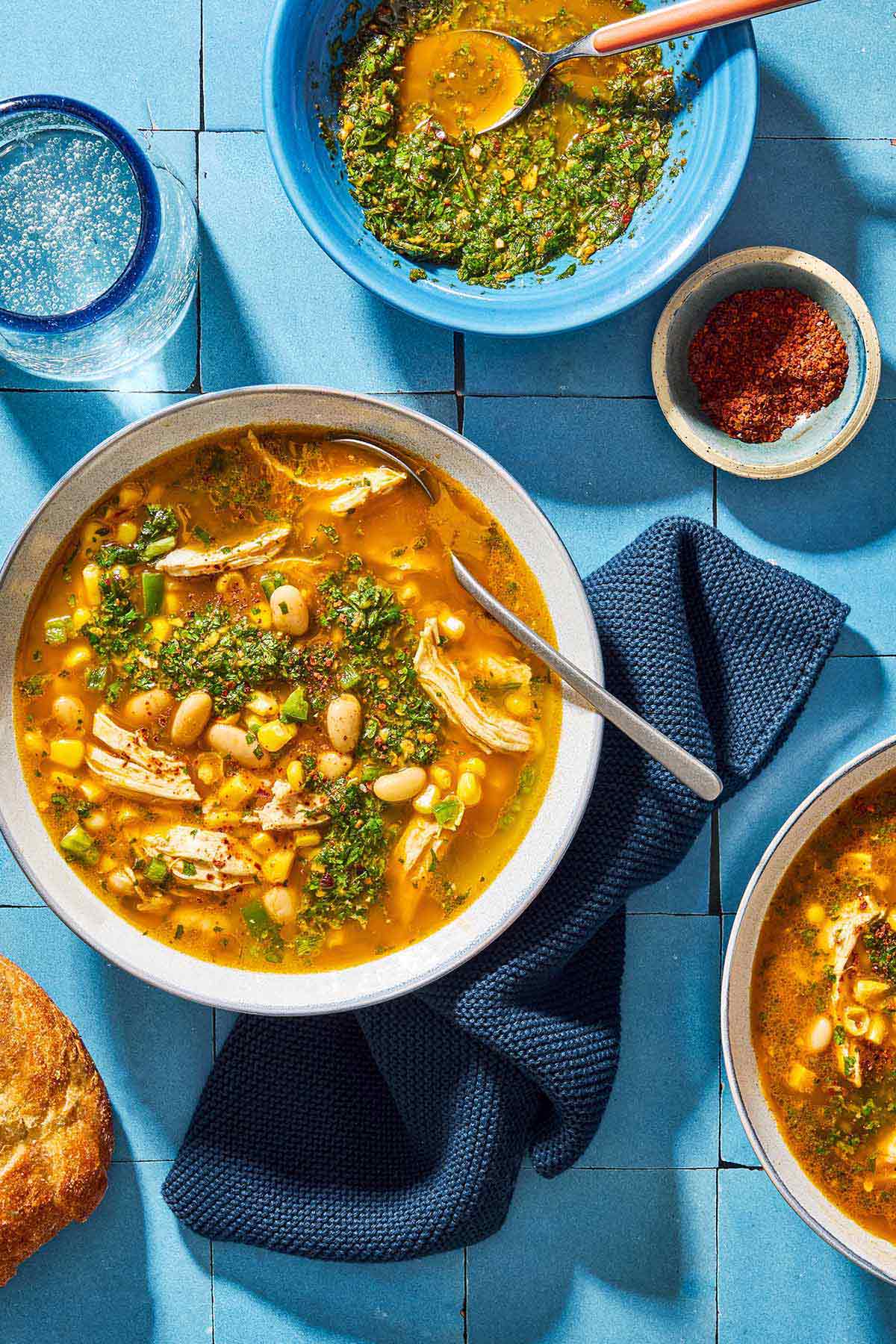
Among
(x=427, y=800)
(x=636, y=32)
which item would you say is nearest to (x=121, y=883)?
(x=427, y=800)

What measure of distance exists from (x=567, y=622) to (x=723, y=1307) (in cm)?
199

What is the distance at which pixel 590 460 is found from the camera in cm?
282

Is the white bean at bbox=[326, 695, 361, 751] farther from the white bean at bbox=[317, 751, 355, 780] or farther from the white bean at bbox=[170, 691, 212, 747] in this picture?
the white bean at bbox=[170, 691, 212, 747]

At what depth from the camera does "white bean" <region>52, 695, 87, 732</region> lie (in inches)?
96.9

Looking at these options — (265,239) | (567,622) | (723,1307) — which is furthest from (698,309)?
(723,1307)

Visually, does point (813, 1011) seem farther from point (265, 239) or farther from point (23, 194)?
point (23, 194)

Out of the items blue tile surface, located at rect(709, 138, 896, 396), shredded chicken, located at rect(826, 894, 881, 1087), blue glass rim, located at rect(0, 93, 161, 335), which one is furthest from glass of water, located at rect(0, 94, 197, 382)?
shredded chicken, located at rect(826, 894, 881, 1087)

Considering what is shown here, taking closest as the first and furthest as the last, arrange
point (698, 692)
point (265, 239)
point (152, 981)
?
point (152, 981) → point (698, 692) → point (265, 239)

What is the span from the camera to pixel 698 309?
2.73 meters

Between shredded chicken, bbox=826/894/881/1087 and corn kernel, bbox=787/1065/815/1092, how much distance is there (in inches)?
3.3

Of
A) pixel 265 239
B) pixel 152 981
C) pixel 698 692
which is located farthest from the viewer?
pixel 265 239

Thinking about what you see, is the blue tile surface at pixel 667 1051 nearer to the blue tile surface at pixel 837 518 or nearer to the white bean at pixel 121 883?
the blue tile surface at pixel 837 518

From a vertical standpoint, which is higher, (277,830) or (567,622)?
(567,622)

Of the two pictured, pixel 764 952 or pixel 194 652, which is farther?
pixel 764 952
